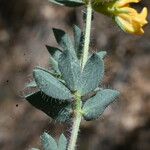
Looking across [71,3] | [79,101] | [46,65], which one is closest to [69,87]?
[79,101]

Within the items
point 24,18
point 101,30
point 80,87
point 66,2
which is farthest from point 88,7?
point 24,18

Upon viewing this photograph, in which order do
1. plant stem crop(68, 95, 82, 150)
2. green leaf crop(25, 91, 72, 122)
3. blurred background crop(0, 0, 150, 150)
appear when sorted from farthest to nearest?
blurred background crop(0, 0, 150, 150), green leaf crop(25, 91, 72, 122), plant stem crop(68, 95, 82, 150)

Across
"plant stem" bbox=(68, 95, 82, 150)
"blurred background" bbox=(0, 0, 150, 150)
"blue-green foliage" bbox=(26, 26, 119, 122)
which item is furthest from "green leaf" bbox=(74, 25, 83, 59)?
"blurred background" bbox=(0, 0, 150, 150)

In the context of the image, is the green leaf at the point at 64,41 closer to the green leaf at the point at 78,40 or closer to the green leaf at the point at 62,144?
the green leaf at the point at 78,40

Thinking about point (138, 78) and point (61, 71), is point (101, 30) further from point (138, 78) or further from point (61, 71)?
point (61, 71)

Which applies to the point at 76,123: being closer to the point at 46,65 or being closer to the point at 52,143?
the point at 52,143

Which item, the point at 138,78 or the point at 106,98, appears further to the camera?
the point at 138,78

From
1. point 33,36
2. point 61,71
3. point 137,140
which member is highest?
point 61,71

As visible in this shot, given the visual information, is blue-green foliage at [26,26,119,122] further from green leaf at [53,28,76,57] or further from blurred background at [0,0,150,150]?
blurred background at [0,0,150,150]
